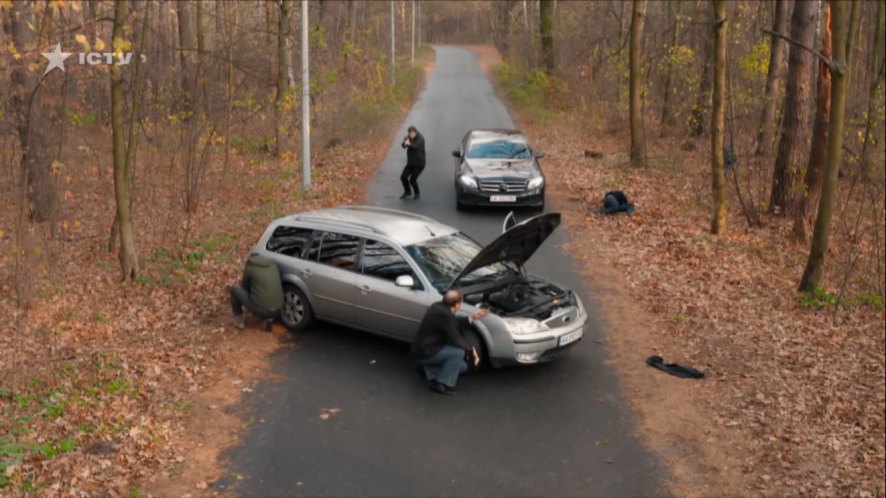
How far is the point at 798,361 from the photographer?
10156 mm

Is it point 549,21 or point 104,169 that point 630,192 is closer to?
point 104,169

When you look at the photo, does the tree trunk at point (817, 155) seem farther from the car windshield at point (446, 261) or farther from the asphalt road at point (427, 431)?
the car windshield at point (446, 261)

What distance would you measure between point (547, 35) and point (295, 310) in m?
30.9

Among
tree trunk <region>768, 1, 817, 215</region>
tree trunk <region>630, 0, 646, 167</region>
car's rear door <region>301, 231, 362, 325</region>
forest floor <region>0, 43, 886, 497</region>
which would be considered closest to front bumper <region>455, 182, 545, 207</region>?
forest floor <region>0, 43, 886, 497</region>

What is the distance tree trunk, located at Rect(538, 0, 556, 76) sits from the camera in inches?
1529

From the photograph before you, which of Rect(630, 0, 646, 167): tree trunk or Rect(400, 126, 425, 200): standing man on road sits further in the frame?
Answer: Rect(630, 0, 646, 167): tree trunk

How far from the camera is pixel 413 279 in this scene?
32.5ft

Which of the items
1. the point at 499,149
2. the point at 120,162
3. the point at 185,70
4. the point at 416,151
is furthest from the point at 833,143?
the point at 185,70

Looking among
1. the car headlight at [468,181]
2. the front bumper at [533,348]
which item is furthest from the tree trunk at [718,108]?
the front bumper at [533,348]

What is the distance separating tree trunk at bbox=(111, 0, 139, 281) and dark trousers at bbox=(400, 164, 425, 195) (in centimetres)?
781

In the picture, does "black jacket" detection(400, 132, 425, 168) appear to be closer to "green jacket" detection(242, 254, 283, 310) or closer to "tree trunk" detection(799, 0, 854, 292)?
"green jacket" detection(242, 254, 283, 310)

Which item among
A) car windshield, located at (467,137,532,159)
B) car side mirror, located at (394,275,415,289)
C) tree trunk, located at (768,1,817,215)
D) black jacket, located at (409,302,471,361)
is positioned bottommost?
black jacket, located at (409,302,471,361)

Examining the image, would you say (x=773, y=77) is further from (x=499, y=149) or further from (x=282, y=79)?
(x=282, y=79)

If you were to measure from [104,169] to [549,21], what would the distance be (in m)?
25.0
